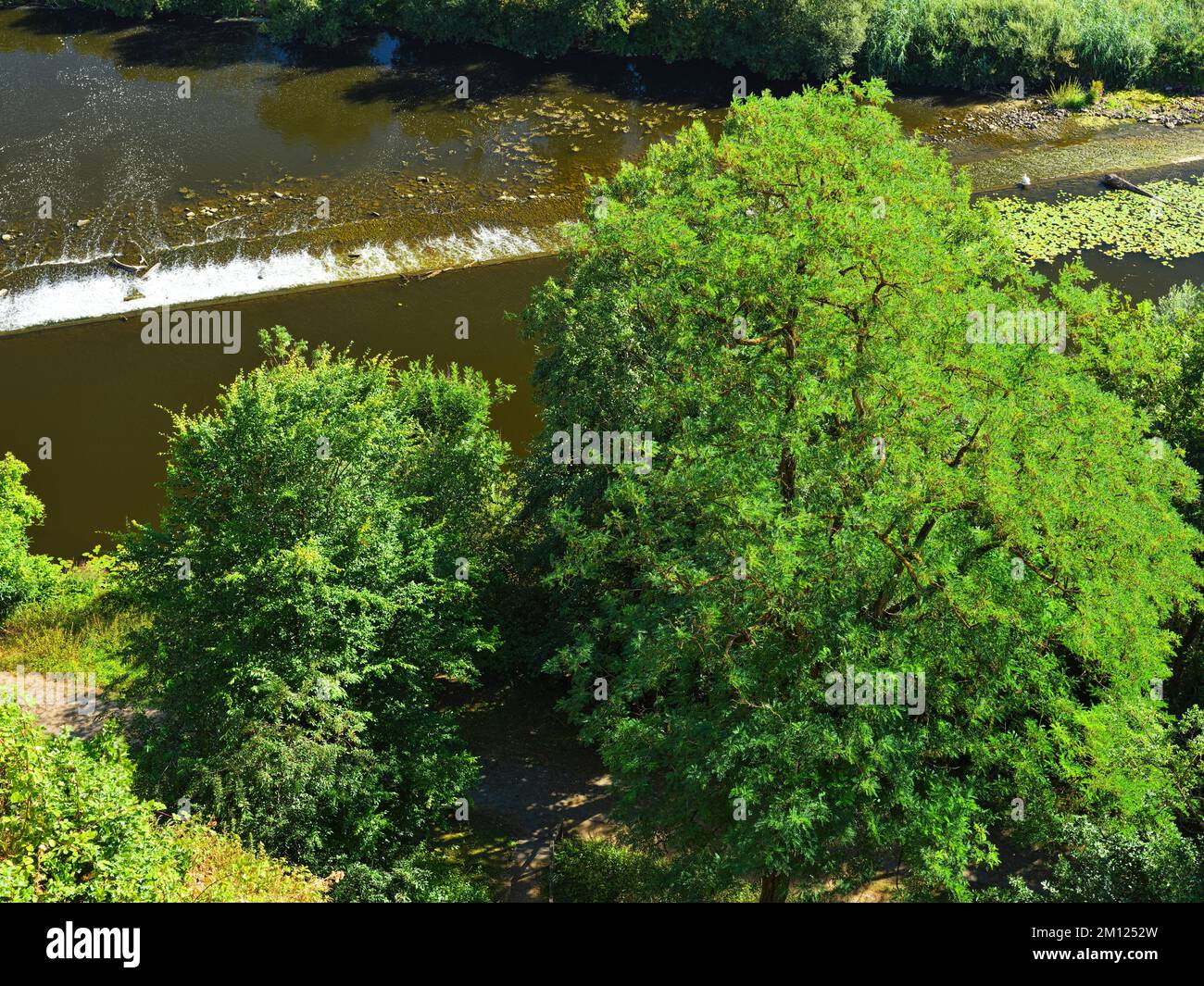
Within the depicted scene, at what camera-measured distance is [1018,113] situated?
56.2 m

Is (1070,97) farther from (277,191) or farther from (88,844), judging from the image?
(88,844)

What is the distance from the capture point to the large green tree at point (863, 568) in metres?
17.8

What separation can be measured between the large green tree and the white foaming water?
2056 centimetres

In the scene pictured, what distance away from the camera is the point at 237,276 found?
4116cm

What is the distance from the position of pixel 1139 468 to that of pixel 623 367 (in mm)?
10620

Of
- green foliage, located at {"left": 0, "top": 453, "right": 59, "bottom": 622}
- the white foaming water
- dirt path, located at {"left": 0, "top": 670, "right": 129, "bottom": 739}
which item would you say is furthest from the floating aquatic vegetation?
dirt path, located at {"left": 0, "top": 670, "right": 129, "bottom": 739}

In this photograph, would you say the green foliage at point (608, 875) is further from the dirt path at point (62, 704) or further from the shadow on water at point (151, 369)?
the shadow on water at point (151, 369)

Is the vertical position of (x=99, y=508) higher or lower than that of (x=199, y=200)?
lower

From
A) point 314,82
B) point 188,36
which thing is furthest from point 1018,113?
point 188,36

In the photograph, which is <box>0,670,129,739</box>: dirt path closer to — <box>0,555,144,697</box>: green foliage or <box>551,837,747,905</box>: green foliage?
<box>0,555,144,697</box>: green foliage

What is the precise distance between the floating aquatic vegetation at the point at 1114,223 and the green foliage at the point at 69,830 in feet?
129
